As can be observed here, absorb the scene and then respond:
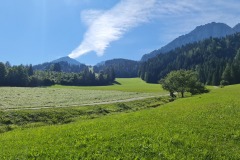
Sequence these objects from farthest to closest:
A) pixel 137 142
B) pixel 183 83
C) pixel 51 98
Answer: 1. pixel 183 83
2. pixel 51 98
3. pixel 137 142

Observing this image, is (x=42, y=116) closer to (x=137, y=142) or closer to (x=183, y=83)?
(x=137, y=142)

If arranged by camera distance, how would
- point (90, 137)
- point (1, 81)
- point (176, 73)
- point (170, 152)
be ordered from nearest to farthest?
1. point (170, 152)
2. point (90, 137)
3. point (176, 73)
4. point (1, 81)

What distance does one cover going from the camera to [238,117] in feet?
108

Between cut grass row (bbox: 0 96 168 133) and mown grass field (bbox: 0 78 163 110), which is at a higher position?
mown grass field (bbox: 0 78 163 110)

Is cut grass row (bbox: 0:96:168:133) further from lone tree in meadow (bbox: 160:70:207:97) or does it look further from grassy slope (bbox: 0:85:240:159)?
lone tree in meadow (bbox: 160:70:207:97)

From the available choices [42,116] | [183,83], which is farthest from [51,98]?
[183,83]

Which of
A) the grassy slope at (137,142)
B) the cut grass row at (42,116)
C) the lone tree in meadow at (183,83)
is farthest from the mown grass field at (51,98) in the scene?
the grassy slope at (137,142)

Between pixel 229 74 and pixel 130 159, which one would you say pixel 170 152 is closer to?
pixel 130 159

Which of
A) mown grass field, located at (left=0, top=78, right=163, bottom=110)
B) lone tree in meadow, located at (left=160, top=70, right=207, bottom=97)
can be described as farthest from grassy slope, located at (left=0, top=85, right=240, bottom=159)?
lone tree in meadow, located at (left=160, top=70, right=207, bottom=97)

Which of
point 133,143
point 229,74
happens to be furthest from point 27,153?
point 229,74

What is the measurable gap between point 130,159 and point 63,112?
39817 millimetres

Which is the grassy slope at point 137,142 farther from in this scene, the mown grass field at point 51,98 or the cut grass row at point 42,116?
the mown grass field at point 51,98

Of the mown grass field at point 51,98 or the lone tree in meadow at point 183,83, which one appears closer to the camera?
the mown grass field at point 51,98

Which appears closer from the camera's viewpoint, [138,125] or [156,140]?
[156,140]
